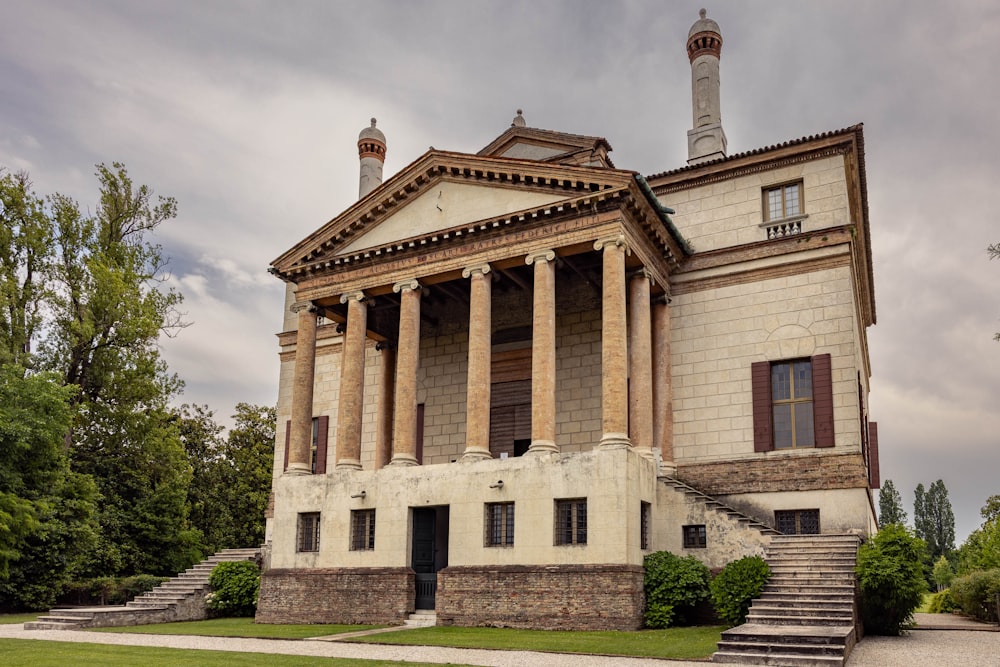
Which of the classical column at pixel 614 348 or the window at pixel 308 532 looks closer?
the classical column at pixel 614 348

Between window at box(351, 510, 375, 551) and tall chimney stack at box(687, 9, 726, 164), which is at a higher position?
tall chimney stack at box(687, 9, 726, 164)

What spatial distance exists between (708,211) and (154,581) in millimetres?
25569

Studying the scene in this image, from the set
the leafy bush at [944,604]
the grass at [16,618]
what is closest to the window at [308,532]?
the grass at [16,618]

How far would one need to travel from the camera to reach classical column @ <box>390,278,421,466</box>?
26.0 m

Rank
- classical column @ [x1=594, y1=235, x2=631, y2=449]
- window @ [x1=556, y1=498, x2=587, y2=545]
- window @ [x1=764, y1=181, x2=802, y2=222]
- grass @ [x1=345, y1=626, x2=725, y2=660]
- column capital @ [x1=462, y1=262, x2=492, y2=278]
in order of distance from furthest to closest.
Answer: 1. window @ [x1=764, y1=181, x2=802, y2=222]
2. column capital @ [x1=462, y1=262, x2=492, y2=278]
3. classical column @ [x1=594, y1=235, x2=631, y2=449]
4. window @ [x1=556, y1=498, x2=587, y2=545]
5. grass @ [x1=345, y1=626, x2=725, y2=660]

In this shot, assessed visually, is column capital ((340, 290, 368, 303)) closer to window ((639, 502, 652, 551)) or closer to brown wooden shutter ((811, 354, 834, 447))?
window ((639, 502, 652, 551))

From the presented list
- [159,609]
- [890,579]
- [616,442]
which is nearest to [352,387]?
[159,609]

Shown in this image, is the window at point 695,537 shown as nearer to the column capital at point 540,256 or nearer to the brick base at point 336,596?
the brick base at point 336,596

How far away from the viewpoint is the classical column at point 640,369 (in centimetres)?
2486

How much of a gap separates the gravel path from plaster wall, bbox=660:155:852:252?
13.0 metres

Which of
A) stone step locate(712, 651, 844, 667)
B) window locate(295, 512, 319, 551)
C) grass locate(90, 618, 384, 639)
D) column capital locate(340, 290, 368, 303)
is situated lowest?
grass locate(90, 618, 384, 639)

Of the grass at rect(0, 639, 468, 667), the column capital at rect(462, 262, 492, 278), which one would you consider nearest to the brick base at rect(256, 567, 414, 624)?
the grass at rect(0, 639, 468, 667)

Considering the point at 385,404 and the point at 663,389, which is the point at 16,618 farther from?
the point at 663,389

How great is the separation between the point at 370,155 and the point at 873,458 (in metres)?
26.7
